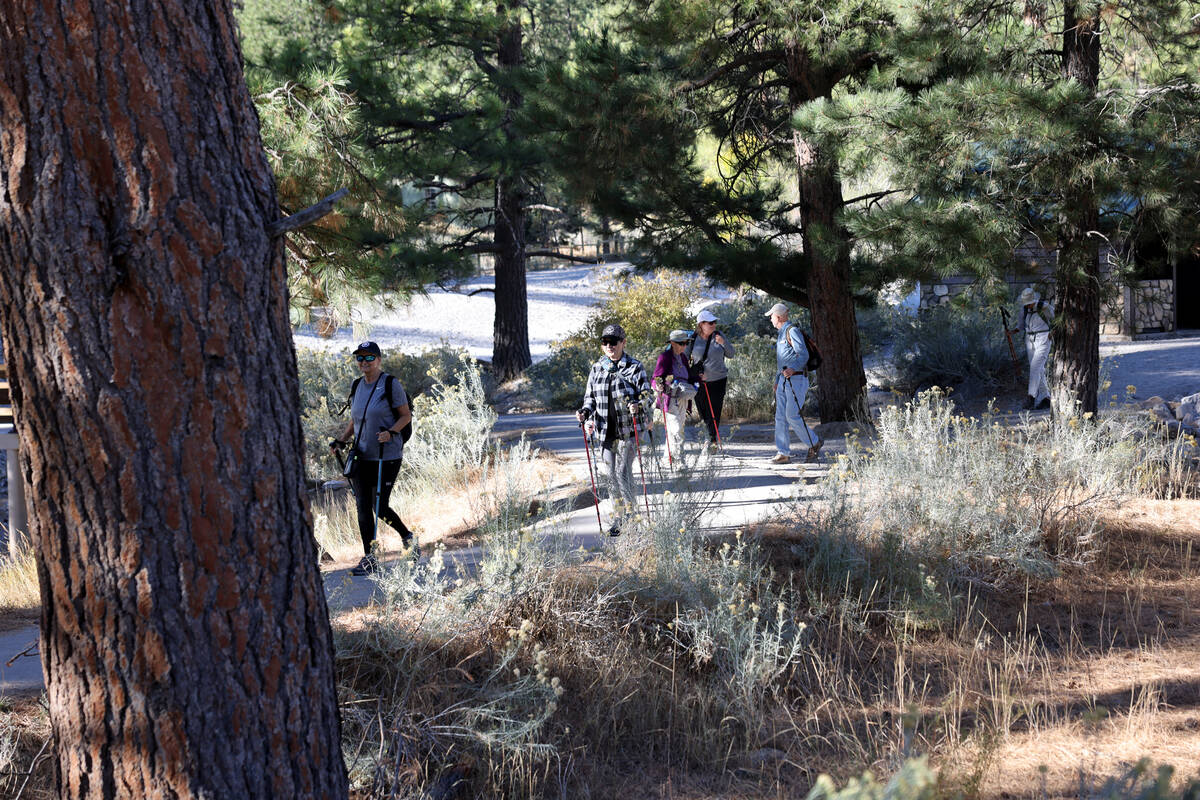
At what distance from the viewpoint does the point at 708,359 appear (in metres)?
11.0

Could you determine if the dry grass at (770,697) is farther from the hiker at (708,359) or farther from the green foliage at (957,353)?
the green foliage at (957,353)

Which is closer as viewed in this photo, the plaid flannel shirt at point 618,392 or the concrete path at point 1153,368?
the plaid flannel shirt at point 618,392

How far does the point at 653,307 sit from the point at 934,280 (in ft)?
38.4

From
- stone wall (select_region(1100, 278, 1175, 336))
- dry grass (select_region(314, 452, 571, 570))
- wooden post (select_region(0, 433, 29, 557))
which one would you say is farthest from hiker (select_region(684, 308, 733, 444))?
→ stone wall (select_region(1100, 278, 1175, 336))

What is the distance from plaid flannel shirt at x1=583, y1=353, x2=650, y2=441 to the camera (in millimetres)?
7770

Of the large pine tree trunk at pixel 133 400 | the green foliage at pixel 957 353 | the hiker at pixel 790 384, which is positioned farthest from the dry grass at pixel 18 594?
the green foliage at pixel 957 353

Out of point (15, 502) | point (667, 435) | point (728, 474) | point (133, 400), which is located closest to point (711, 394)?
point (728, 474)

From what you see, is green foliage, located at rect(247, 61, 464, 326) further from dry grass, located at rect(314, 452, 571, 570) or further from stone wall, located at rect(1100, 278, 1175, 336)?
stone wall, located at rect(1100, 278, 1175, 336)

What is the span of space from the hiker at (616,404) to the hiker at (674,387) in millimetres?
1388

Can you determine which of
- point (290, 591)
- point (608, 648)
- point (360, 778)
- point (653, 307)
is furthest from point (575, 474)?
point (653, 307)

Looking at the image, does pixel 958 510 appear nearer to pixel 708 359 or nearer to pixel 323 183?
pixel 708 359

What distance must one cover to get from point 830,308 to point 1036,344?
2.68 meters

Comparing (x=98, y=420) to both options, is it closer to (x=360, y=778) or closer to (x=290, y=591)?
(x=290, y=591)

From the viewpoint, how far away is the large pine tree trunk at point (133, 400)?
2982 mm
